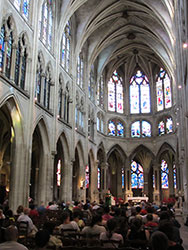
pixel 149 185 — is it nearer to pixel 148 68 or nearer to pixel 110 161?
pixel 110 161

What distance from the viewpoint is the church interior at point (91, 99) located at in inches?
680

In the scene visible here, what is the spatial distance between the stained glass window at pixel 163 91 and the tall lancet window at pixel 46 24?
1897cm

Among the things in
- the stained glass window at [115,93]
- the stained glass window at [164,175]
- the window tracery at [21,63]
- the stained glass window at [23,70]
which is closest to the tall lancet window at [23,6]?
the window tracery at [21,63]

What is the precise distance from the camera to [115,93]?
129ft

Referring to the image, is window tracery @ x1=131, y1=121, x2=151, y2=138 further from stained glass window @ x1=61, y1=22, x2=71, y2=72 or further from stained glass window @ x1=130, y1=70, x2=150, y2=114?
stained glass window @ x1=61, y1=22, x2=71, y2=72

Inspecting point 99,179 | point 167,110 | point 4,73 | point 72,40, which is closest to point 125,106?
point 167,110

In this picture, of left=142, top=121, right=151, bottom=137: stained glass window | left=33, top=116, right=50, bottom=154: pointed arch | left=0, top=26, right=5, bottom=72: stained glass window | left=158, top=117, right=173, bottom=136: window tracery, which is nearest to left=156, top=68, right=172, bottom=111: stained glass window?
left=158, top=117, right=173, bottom=136: window tracery

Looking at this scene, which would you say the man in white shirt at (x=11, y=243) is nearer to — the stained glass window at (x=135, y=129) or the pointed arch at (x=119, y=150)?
the pointed arch at (x=119, y=150)

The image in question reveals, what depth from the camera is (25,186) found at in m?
17.0

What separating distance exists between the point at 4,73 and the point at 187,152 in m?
10.8

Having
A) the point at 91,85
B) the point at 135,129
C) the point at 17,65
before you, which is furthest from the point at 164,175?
the point at 17,65

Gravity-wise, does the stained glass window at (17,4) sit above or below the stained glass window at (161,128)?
above

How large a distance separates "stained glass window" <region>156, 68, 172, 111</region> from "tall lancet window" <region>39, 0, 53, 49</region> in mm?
18973

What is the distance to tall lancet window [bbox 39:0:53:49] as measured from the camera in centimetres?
2141
